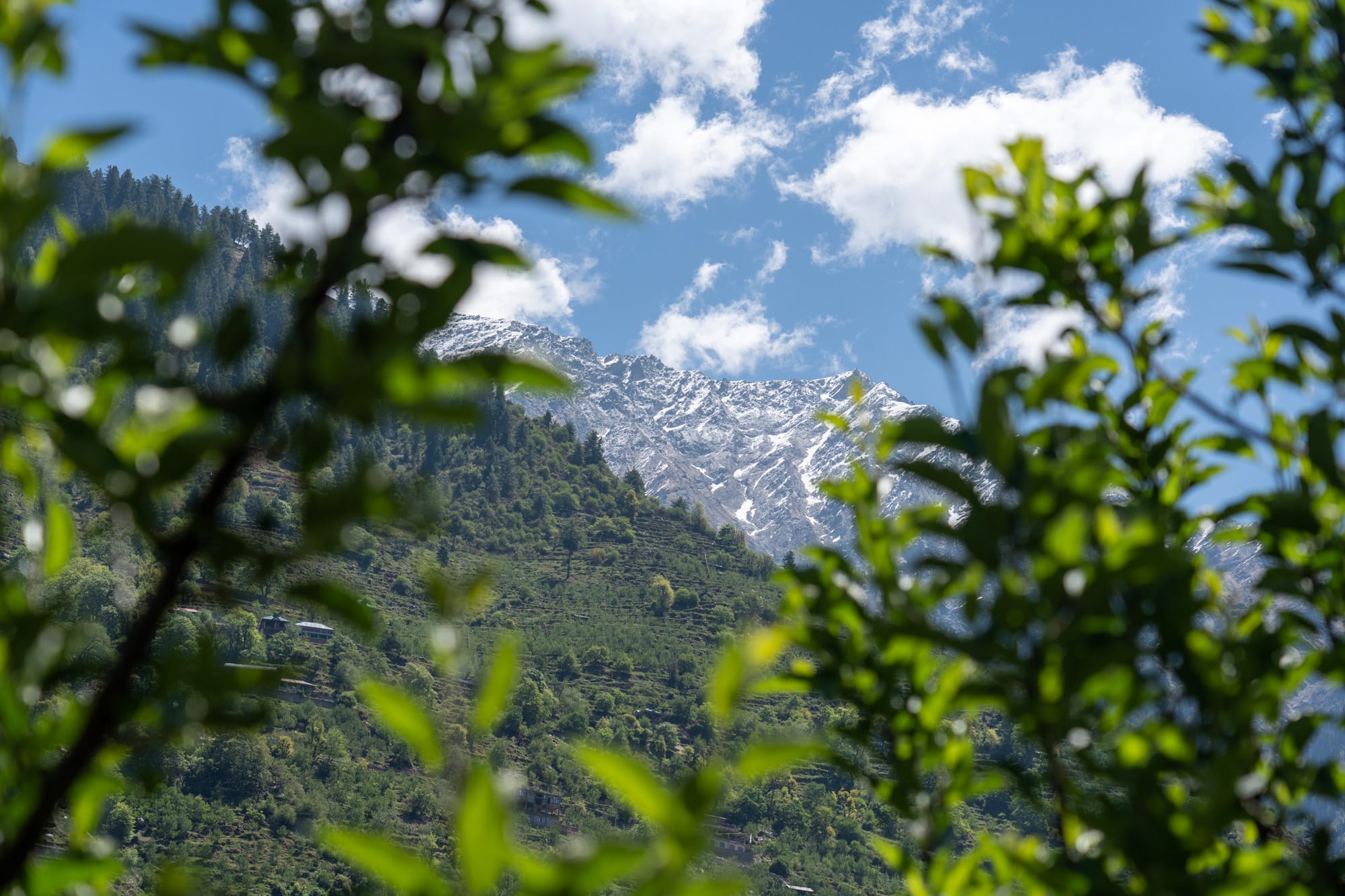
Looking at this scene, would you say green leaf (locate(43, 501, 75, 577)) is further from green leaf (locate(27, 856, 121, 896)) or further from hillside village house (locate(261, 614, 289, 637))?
hillside village house (locate(261, 614, 289, 637))

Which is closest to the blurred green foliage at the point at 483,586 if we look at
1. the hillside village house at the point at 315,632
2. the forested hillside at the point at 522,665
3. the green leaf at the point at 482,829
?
the green leaf at the point at 482,829

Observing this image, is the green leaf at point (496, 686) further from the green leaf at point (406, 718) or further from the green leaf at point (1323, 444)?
the green leaf at point (1323, 444)

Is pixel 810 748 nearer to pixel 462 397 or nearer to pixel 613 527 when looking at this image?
pixel 462 397

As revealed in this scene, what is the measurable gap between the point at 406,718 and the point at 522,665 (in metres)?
47.0

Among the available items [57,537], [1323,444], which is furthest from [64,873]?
[1323,444]

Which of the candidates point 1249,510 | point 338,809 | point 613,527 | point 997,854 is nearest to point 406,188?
point 997,854

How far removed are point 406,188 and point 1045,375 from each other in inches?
35.2

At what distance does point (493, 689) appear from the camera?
75cm

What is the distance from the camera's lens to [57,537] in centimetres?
118

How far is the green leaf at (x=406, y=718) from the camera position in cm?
68

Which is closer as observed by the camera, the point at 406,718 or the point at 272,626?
the point at 406,718

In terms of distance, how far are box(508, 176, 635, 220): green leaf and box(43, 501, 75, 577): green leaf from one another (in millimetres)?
713

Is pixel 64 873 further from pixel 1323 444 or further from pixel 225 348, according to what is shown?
pixel 1323 444

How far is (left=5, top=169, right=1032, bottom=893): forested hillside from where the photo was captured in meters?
72.9
